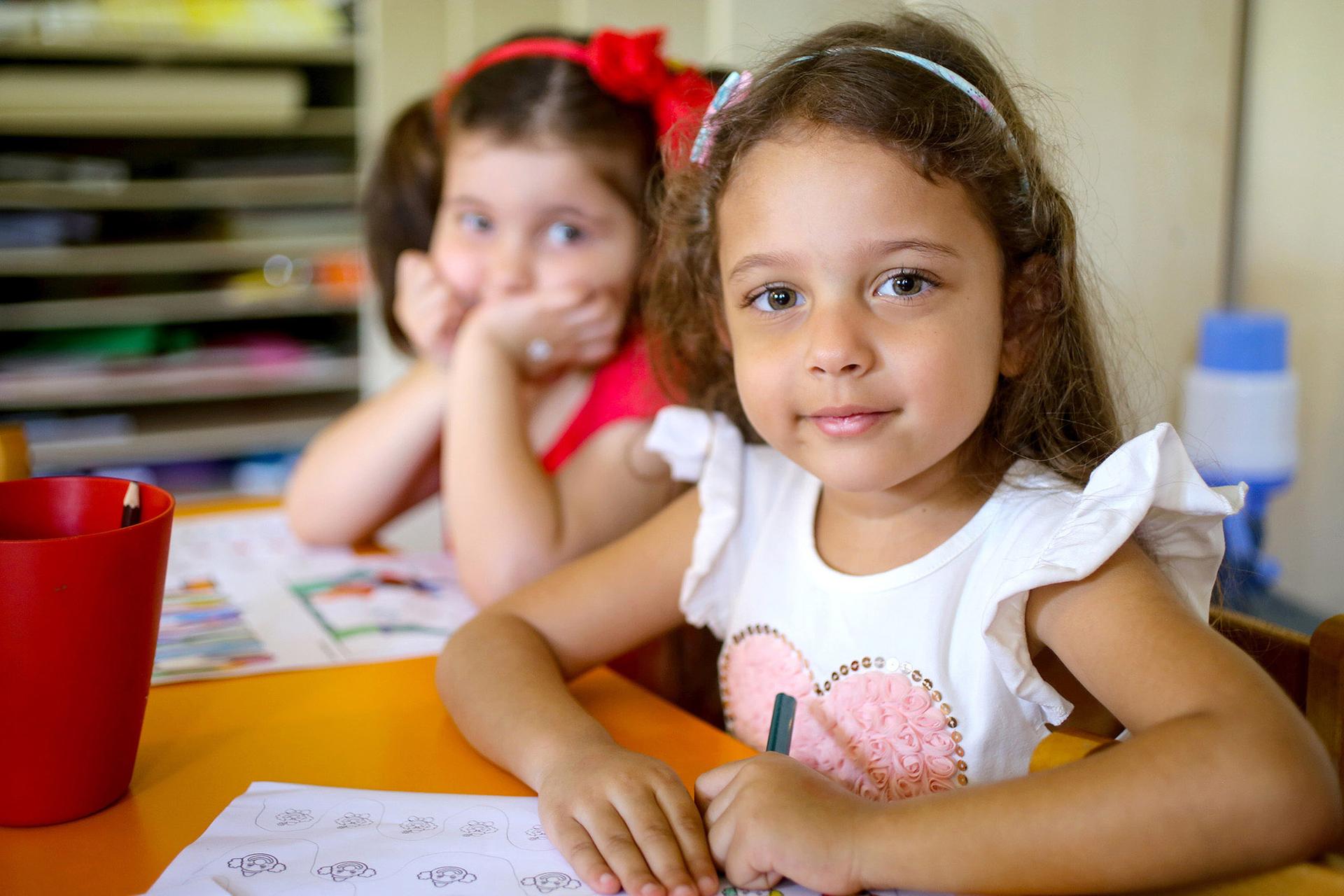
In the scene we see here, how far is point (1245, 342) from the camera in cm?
133

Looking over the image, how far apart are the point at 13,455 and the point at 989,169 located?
672 mm

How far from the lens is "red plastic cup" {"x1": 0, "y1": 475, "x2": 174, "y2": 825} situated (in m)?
0.56

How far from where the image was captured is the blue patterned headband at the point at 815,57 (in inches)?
26.9

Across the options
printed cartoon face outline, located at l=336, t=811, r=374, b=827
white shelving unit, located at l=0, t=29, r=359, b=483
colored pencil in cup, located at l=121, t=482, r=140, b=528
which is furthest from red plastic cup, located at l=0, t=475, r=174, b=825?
white shelving unit, located at l=0, t=29, r=359, b=483

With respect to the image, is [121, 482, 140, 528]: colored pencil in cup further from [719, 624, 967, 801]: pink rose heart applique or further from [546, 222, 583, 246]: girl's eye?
[546, 222, 583, 246]: girl's eye

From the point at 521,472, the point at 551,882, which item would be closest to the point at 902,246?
the point at 551,882

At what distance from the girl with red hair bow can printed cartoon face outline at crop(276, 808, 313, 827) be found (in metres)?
0.37

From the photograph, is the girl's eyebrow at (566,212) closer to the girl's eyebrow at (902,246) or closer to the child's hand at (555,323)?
the child's hand at (555,323)

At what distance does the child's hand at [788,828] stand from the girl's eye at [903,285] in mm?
256

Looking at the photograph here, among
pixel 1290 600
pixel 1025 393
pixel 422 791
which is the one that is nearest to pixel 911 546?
pixel 1025 393

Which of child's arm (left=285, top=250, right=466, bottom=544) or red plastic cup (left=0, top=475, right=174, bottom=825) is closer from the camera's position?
red plastic cup (left=0, top=475, right=174, bottom=825)

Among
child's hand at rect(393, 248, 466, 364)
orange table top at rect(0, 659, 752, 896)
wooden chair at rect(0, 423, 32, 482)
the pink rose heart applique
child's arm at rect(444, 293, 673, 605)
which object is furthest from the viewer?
child's hand at rect(393, 248, 466, 364)

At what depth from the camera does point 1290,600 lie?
145 centimetres

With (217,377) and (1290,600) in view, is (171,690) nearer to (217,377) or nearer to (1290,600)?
(1290,600)
